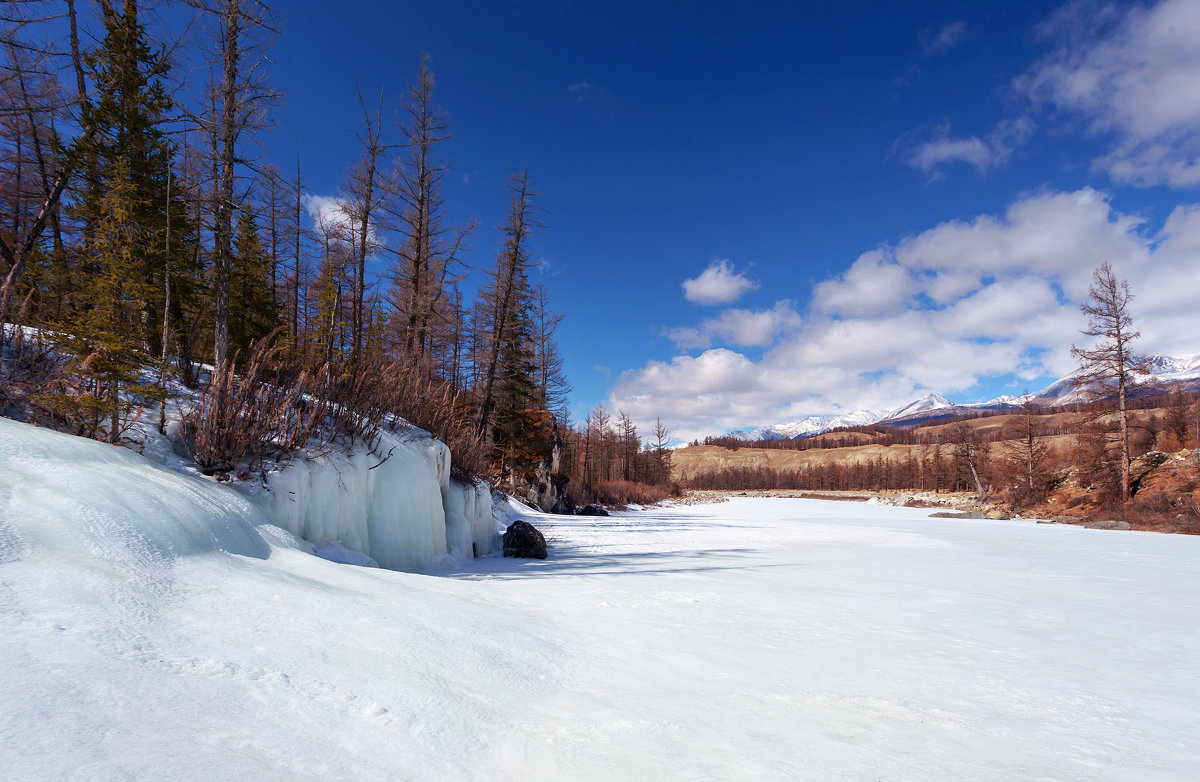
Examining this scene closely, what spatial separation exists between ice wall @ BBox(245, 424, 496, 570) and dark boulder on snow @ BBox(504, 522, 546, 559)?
24.8 inches

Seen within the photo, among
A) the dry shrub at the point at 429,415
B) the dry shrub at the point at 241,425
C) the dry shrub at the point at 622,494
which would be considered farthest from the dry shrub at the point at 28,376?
the dry shrub at the point at 622,494

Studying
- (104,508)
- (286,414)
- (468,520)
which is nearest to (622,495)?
(468,520)

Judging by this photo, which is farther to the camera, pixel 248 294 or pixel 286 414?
pixel 248 294

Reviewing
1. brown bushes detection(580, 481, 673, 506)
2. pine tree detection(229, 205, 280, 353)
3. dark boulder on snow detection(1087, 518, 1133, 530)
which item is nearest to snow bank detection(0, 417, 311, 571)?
pine tree detection(229, 205, 280, 353)

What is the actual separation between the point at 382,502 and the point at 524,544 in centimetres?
256

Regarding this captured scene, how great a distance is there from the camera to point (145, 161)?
10102 mm

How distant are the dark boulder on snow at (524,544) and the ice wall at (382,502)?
2.07 ft

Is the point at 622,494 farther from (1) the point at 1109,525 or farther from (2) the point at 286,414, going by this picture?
(2) the point at 286,414

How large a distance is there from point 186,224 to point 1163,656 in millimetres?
15556

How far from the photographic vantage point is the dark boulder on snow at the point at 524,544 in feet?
26.1

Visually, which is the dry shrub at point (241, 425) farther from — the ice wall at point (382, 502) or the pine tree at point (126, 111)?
the pine tree at point (126, 111)

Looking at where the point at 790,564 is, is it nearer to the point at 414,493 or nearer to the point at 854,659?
the point at 854,659

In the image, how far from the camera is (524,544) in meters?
8.01

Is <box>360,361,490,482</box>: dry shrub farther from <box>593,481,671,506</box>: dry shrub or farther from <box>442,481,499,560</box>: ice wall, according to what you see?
<box>593,481,671,506</box>: dry shrub
